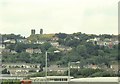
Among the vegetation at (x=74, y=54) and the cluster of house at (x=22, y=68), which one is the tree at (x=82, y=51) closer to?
the vegetation at (x=74, y=54)

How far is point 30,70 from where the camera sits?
362 ft

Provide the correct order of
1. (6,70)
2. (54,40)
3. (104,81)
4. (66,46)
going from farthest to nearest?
1. (54,40)
2. (66,46)
3. (6,70)
4. (104,81)

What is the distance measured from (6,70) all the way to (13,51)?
26152mm

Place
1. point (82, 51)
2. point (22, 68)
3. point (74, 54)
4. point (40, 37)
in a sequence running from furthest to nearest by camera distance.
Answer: point (40, 37) → point (82, 51) → point (74, 54) → point (22, 68)

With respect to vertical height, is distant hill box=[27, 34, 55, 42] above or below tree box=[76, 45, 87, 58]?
→ above

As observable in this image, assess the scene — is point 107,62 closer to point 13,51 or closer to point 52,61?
point 52,61

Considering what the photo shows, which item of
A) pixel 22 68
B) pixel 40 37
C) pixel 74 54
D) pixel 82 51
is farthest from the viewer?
pixel 40 37

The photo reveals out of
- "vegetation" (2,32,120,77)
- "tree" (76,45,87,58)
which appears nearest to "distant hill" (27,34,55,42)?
"vegetation" (2,32,120,77)

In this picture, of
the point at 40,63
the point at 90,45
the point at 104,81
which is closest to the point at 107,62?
the point at 40,63

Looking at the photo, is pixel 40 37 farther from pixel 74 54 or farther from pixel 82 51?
pixel 74 54

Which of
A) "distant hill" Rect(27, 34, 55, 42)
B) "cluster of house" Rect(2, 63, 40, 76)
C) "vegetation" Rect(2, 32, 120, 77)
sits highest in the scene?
"distant hill" Rect(27, 34, 55, 42)

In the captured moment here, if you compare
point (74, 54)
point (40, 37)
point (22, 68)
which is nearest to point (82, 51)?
point (74, 54)

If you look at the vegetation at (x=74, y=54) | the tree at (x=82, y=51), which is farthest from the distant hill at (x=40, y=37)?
the tree at (x=82, y=51)

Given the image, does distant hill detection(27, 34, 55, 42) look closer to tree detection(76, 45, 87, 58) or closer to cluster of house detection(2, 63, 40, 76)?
tree detection(76, 45, 87, 58)
